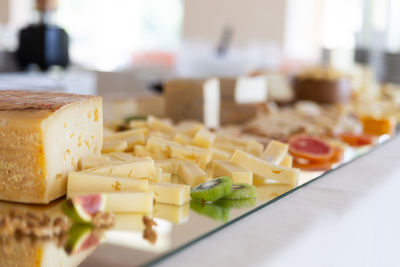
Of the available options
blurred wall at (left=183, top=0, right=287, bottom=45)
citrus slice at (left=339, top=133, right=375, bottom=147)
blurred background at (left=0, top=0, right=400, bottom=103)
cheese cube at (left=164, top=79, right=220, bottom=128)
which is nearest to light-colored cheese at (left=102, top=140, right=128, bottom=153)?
blurred background at (left=0, top=0, right=400, bottom=103)

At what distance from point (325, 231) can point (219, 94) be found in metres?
1.03

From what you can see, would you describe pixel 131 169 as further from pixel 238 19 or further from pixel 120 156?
pixel 238 19

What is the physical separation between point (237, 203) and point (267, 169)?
171 mm

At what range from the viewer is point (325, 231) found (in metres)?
0.69

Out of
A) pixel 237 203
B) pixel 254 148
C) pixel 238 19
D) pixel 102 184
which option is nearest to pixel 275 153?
pixel 254 148

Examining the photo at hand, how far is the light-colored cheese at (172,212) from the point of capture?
2.09ft

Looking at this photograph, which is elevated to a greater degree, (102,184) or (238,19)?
(238,19)

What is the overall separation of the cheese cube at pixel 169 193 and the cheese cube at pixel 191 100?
0.79 meters

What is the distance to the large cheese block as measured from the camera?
0.68m

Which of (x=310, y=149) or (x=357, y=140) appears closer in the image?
(x=310, y=149)

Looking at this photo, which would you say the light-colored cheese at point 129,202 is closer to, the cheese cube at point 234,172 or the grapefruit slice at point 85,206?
the grapefruit slice at point 85,206

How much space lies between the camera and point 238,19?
15.8ft

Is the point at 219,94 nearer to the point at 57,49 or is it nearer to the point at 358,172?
the point at 358,172

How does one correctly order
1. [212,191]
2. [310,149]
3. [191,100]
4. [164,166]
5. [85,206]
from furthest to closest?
[191,100]
[310,149]
[164,166]
[212,191]
[85,206]
